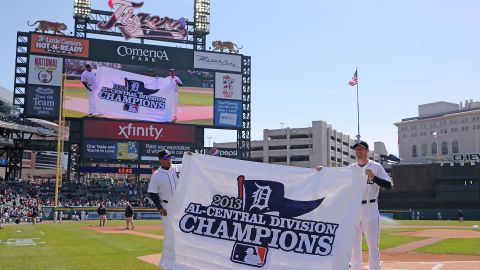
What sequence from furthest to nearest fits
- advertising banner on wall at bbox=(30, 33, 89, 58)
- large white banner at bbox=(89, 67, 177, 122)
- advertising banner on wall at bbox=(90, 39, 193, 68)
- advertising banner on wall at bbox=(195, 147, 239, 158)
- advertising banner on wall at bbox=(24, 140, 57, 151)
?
advertising banner on wall at bbox=(24, 140, 57, 151) → advertising banner on wall at bbox=(195, 147, 239, 158) → advertising banner on wall at bbox=(90, 39, 193, 68) → advertising banner on wall at bbox=(30, 33, 89, 58) → large white banner at bbox=(89, 67, 177, 122)

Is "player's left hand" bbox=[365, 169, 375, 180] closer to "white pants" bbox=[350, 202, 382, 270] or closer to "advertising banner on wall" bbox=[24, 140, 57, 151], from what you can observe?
"white pants" bbox=[350, 202, 382, 270]

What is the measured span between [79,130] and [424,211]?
120ft

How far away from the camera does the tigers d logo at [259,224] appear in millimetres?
6754

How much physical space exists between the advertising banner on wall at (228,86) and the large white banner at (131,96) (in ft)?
18.6

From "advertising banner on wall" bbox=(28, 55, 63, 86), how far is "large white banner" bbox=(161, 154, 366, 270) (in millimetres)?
46598

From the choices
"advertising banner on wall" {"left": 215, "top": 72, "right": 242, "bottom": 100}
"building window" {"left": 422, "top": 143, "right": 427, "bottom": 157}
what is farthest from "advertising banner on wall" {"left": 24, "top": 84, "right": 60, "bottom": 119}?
"building window" {"left": 422, "top": 143, "right": 427, "bottom": 157}

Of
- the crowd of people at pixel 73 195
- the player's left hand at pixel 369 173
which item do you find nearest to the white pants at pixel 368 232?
the player's left hand at pixel 369 173

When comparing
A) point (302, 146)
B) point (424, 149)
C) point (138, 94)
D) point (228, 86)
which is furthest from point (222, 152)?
point (424, 149)

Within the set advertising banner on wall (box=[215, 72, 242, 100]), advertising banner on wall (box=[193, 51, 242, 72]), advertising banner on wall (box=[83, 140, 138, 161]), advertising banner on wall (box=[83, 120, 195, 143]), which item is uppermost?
advertising banner on wall (box=[193, 51, 242, 72])

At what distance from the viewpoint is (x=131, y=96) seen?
1987 inches

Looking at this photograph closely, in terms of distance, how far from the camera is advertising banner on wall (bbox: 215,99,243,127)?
182ft

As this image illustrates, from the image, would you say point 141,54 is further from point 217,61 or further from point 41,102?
point 41,102

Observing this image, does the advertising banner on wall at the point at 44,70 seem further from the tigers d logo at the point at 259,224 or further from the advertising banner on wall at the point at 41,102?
the tigers d logo at the point at 259,224

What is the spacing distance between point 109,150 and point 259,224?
4586cm
